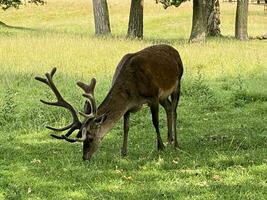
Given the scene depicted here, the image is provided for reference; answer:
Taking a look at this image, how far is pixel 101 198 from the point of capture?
6688 millimetres

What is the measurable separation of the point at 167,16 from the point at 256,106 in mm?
35917

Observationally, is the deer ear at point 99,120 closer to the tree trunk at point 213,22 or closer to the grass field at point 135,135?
the grass field at point 135,135

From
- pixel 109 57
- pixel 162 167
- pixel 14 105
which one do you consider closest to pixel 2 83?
pixel 14 105

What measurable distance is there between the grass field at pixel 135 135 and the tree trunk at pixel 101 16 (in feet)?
19.2

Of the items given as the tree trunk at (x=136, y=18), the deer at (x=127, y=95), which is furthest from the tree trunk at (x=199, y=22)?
the deer at (x=127, y=95)

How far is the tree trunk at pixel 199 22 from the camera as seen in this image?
85.6 ft

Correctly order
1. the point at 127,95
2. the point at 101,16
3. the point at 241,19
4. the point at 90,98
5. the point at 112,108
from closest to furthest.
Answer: the point at 90,98, the point at 112,108, the point at 127,95, the point at 101,16, the point at 241,19

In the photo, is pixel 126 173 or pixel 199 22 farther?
pixel 199 22

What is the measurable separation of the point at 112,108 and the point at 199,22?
62.0 ft

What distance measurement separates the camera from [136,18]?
94.7ft

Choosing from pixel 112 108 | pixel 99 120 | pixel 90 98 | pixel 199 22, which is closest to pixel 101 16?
pixel 199 22

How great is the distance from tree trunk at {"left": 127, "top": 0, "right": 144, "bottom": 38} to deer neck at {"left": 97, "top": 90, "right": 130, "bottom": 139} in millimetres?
20379

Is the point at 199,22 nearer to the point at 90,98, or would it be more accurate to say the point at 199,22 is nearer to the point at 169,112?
the point at 169,112

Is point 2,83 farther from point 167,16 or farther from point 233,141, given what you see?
point 167,16
